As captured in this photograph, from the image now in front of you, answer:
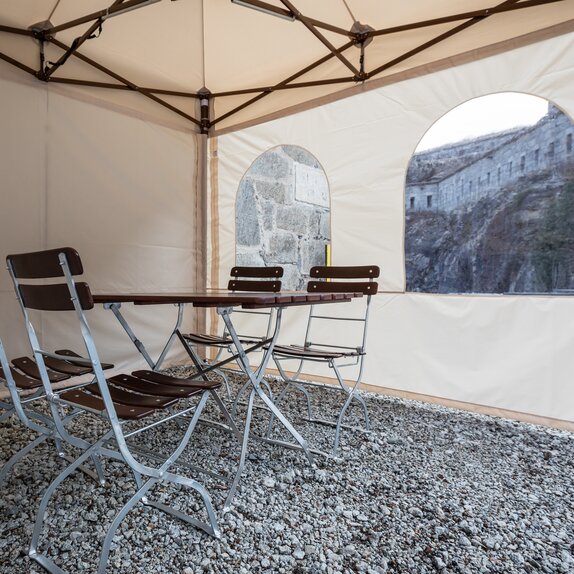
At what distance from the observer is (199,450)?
7.97 feet

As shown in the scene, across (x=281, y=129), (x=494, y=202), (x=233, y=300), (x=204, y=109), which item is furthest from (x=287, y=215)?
(x=233, y=300)

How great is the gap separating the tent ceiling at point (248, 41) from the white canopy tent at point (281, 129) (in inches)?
0.5

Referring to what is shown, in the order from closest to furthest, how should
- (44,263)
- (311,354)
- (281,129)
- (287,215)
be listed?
(44,263) < (311,354) < (281,129) < (287,215)

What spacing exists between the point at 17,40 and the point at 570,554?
466cm

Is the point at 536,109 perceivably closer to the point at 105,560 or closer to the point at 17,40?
the point at 105,560

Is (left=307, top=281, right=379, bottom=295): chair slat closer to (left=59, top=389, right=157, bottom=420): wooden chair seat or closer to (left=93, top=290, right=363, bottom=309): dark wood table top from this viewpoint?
(left=93, top=290, right=363, bottom=309): dark wood table top

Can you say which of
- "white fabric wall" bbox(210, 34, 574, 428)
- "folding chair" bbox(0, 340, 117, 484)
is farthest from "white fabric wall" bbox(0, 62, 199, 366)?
"folding chair" bbox(0, 340, 117, 484)

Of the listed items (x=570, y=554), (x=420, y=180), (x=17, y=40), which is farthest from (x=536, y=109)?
(x=17, y=40)

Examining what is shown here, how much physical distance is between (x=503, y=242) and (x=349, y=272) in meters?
1.17

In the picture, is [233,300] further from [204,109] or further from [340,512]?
[204,109]

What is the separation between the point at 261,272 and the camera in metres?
3.49

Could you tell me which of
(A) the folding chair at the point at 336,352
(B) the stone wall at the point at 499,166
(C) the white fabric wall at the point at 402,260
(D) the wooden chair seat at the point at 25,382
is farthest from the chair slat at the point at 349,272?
(D) the wooden chair seat at the point at 25,382

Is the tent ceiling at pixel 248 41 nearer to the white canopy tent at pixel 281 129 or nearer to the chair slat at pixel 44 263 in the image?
the white canopy tent at pixel 281 129

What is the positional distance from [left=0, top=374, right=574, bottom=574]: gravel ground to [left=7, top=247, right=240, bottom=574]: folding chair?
12cm
